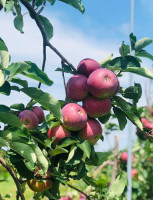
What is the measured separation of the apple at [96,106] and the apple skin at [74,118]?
18 mm

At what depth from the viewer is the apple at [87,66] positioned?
0.90m

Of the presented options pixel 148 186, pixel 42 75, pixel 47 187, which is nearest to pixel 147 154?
pixel 148 186

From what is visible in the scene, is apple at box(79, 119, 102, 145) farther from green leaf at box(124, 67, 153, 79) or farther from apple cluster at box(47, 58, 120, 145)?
green leaf at box(124, 67, 153, 79)

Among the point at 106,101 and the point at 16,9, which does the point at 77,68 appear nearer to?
the point at 106,101

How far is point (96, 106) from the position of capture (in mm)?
840

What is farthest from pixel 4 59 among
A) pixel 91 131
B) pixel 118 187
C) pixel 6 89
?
pixel 118 187

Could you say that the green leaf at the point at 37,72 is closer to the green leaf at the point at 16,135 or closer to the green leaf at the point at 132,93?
the green leaf at the point at 16,135

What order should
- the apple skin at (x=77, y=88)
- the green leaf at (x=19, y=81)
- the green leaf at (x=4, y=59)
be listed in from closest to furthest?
the green leaf at (x=4, y=59), the green leaf at (x=19, y=81), the apple skin at (x=77, y=88)

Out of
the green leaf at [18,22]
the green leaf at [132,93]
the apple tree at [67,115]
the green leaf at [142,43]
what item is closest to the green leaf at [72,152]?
the apple tree at [67,115]

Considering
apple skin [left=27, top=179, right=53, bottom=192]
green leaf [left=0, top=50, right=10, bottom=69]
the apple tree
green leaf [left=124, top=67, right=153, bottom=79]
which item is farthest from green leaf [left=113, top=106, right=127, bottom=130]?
green leaf [left=0, top=50, right=10, bottom=69]

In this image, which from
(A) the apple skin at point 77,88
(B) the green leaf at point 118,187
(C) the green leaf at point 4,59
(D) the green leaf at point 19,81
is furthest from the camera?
(B) the green leaf at point 118,187

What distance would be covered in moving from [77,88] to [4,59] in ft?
0.83

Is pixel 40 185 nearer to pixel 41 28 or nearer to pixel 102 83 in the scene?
pixel 102 83

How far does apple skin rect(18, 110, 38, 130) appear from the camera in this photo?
0.88 meters
